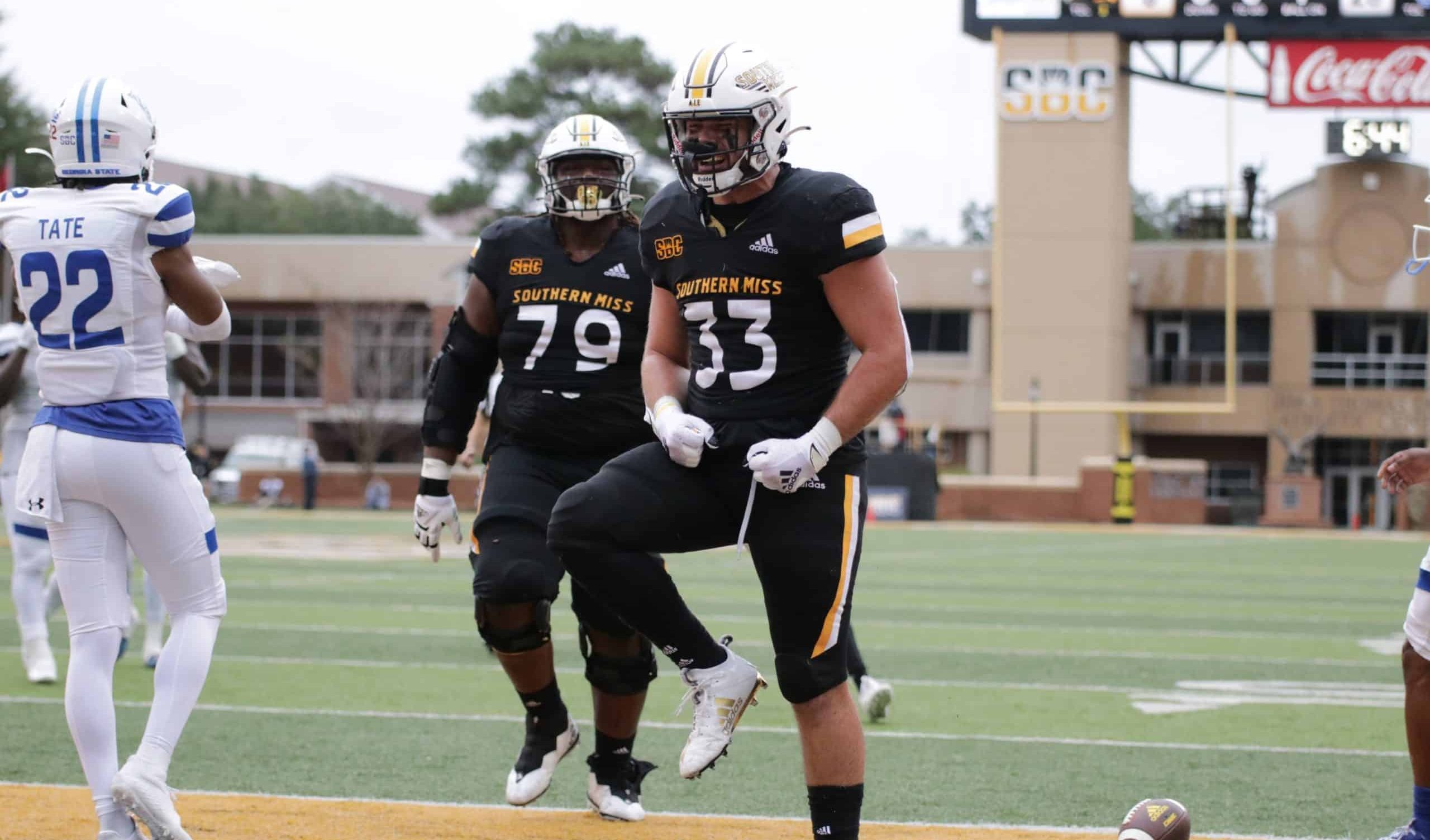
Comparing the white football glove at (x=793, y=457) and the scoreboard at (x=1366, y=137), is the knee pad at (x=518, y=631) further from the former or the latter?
the scoreboard at (x=1366, y=137)

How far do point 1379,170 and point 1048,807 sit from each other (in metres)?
39.6

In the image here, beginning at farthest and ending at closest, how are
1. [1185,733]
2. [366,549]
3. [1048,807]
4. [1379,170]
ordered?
1. [1379,170]
2. [366,549]
3. [1185,733]
4. [1048,807]

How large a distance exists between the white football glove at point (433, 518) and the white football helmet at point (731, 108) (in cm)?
161

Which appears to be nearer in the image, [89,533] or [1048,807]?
[89,533]

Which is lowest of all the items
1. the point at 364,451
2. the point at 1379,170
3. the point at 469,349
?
the point at 364,451

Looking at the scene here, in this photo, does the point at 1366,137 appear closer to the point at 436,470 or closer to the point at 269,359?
the point at 269,359

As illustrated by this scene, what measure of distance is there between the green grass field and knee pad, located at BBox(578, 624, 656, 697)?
44 centimetres

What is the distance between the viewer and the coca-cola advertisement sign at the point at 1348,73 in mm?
37312

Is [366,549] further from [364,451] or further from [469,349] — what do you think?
[364,451]

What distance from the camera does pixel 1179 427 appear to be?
43.7m

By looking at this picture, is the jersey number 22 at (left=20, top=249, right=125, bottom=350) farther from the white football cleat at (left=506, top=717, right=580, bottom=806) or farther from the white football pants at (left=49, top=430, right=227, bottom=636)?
the white football cleat at (left=506, top=717, right=580, bottom=806)

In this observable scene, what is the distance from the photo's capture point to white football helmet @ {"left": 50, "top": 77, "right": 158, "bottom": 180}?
14.6 ft

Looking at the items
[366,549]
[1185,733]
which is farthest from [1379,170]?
[1185,733]

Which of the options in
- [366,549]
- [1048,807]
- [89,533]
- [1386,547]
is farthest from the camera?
[1386,547]
